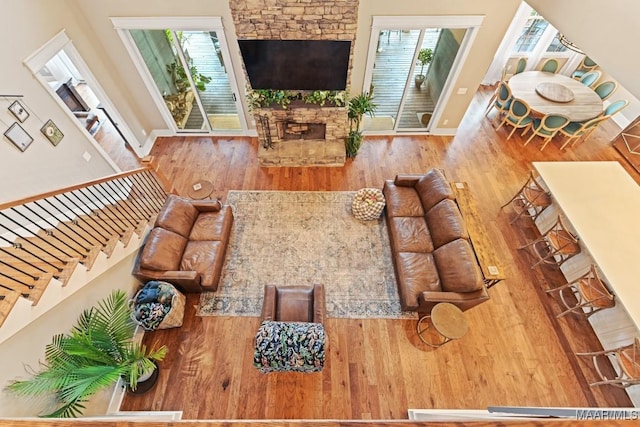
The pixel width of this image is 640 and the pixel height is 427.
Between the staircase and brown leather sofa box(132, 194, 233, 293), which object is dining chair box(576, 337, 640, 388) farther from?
the staircase

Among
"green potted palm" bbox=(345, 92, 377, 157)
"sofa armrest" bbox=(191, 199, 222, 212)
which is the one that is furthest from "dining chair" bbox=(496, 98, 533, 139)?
"sofa armrest" bbox=(191, 199, 222, 212)

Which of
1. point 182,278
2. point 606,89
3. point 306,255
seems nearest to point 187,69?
point 182,278

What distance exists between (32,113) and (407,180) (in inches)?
213

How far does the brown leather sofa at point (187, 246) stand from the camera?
3.71m

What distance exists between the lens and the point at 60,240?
290cm

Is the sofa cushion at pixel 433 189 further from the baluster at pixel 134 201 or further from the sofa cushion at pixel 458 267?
the baluster at pixel 134 201

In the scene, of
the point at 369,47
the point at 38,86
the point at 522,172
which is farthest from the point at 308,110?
the point at 522,172

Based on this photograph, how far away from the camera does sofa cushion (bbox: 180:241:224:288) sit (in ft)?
12.7

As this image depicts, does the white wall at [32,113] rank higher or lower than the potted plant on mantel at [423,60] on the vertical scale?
lower

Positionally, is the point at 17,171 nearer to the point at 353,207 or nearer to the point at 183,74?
the point at 183,74

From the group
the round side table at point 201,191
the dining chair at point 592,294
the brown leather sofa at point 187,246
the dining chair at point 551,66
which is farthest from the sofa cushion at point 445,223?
the dining chair at point 551,66

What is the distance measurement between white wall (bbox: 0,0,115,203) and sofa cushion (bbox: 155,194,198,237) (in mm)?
1647

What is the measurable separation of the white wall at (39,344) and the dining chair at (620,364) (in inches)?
225

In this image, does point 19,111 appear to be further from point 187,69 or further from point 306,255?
point 306,255
